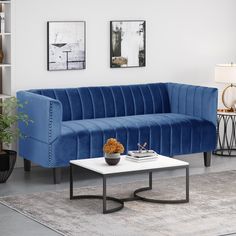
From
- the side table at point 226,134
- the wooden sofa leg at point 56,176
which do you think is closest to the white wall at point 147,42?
the side table at point 226,134

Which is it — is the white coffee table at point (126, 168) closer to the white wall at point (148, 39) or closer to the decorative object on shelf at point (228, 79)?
the white wall at point (148, 39)

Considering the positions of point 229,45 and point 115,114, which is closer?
point 115,114

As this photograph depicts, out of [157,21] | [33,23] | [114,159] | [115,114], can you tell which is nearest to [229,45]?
[157,21]

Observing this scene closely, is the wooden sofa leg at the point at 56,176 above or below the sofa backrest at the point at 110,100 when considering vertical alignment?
below

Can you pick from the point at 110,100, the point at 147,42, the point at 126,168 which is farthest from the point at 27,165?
the point at 147,42

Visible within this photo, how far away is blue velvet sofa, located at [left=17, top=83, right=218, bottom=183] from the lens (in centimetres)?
747

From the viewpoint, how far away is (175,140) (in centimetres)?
815

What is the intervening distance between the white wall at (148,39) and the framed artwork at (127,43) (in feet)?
0.22

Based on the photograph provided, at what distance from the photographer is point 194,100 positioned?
8.48 metres

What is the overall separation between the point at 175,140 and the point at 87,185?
3.90 feet

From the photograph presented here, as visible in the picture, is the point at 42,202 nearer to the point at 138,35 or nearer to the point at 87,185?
the point at 87,185

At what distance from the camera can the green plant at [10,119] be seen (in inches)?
294

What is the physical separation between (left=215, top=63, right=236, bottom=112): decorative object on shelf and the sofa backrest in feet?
2.12

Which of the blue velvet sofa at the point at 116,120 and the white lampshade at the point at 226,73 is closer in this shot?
the blue velvet sofa at the point at 116,120
